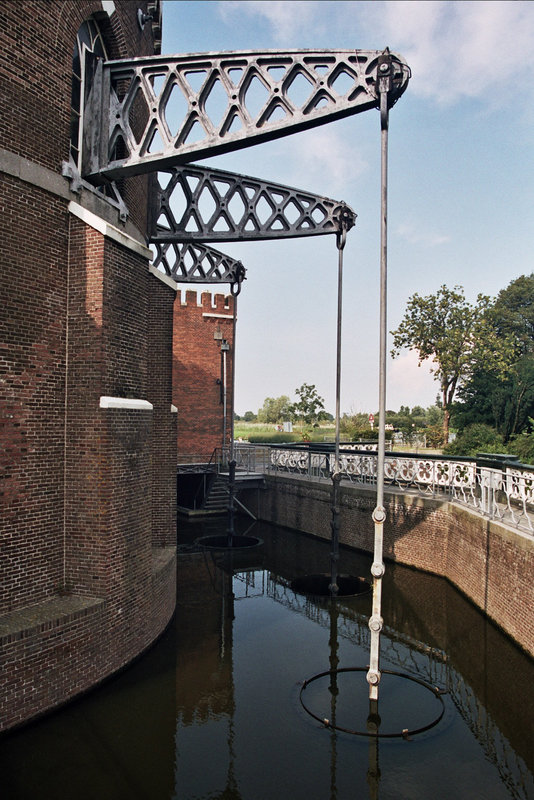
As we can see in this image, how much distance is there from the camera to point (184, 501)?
26062 millimetres

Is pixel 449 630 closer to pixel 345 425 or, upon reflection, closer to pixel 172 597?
pixel 172 597

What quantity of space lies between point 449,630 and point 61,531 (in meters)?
7.26

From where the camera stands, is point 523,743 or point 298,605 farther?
point 298,605

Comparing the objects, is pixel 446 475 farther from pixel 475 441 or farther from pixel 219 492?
pixel 475 441

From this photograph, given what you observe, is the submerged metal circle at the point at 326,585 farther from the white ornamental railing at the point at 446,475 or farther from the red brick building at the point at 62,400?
the red brick building at the point at 62,400

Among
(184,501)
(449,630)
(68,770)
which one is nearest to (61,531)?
(68,770)

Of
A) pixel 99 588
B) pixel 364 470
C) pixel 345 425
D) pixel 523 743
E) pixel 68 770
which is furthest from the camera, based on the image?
pixel 345 425

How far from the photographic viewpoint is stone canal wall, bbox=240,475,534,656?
949cm

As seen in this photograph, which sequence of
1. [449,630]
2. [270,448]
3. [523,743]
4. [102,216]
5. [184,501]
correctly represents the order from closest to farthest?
[523,743] < [102,216] < [449,630] < [270,448] < [184,501]

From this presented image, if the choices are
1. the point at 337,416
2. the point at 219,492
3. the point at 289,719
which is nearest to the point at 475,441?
the point at 219,492

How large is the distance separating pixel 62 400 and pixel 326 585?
8.26m

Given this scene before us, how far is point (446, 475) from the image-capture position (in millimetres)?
16312

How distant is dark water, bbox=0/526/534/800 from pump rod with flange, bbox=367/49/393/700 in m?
0.63

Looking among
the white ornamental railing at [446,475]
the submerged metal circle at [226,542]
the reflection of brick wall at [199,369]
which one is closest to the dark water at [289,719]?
the white ornamental railing at [446,475]
